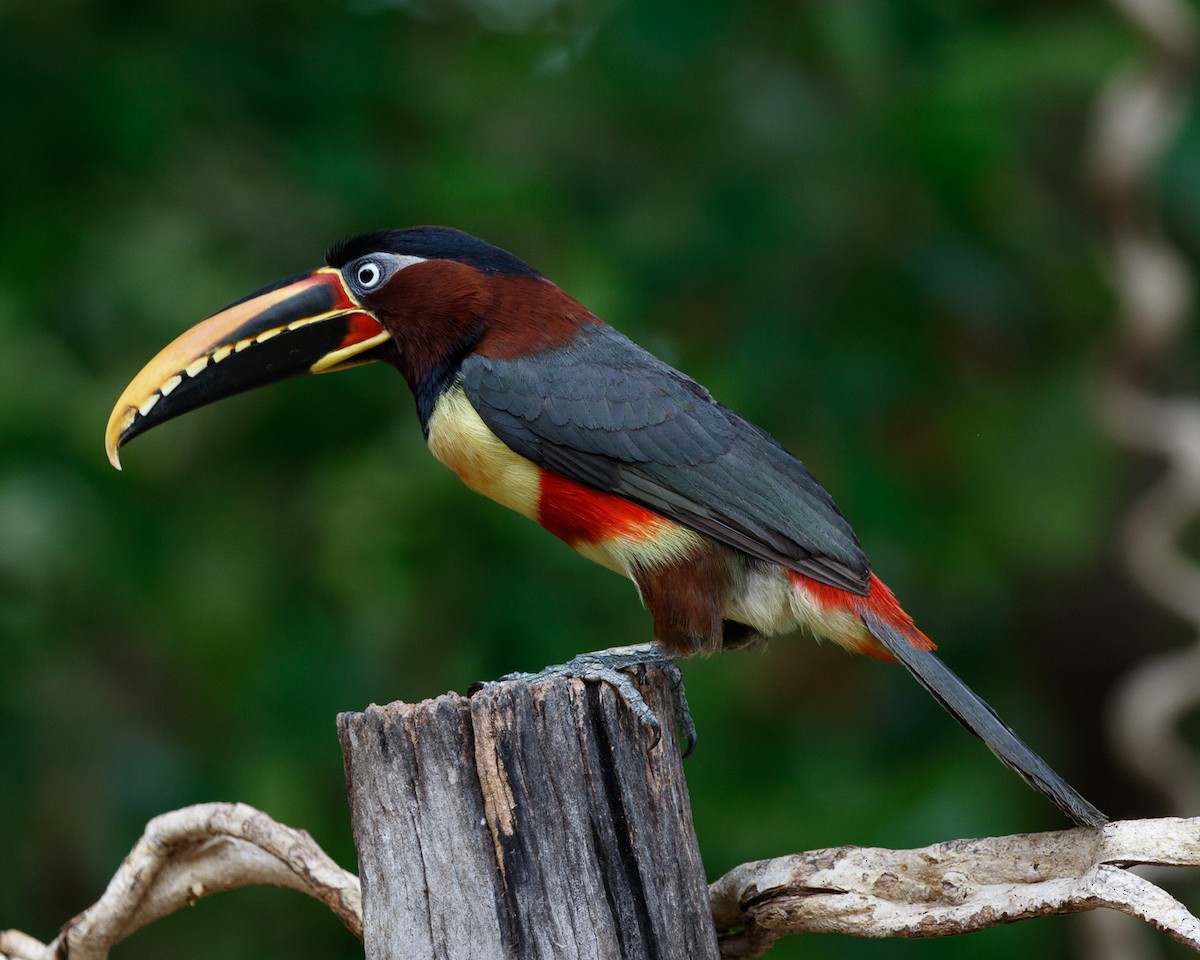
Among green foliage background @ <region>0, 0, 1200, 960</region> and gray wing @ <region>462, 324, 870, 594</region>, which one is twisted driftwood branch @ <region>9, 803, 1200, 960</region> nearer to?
gray wing @ <region>462, 324, 870, 594</region>

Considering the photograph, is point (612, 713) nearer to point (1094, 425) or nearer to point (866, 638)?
point (866, 638)

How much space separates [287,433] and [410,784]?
271 cm

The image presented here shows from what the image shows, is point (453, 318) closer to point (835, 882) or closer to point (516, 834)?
point (516, 834)

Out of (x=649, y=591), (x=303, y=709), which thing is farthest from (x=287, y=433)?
(x=649, y=591)

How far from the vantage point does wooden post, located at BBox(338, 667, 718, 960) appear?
2262 millimetres

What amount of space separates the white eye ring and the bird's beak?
0.04 metres

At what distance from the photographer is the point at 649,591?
313 centimetres

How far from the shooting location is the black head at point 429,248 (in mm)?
3395

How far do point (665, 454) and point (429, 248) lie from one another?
0.72m

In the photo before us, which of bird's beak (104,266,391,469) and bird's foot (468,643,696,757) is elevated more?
bird's beak (104,266,391,469)

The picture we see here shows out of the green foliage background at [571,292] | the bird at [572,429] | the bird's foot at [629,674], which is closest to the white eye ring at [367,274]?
the bird at [572,429]

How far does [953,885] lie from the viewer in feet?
7.62

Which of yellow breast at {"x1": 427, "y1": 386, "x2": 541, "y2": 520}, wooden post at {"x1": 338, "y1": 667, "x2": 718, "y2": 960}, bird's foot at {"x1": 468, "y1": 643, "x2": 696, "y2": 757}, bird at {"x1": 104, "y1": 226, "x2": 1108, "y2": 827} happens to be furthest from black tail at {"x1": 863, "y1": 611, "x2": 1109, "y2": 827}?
yellow breast at {"x1": 427, "y1": 386, "x2": 541, "y2": 520}

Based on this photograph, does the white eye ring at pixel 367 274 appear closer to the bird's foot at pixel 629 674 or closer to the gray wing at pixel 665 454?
the gray wing at pixel 665 454
